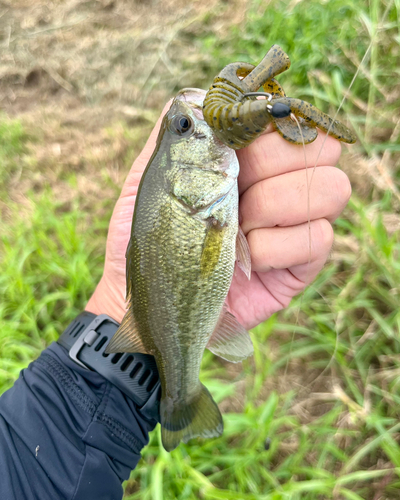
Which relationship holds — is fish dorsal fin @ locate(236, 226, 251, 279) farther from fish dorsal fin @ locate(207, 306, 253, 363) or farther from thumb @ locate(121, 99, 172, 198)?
thumb @ locate(121, 99, 172, 198)

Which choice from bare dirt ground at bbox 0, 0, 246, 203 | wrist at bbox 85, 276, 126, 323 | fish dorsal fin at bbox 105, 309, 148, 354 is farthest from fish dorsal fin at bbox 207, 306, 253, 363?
bare dirt ground at bbox 0, 0, 246, 203

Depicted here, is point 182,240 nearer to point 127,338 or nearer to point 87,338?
point 127,338

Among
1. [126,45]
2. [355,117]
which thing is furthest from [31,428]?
[126,45]

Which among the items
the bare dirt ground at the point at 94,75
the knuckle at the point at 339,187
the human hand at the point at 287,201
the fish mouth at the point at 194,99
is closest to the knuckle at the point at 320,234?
the human hand at the point at 287,201

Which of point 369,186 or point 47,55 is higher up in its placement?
point 47,55

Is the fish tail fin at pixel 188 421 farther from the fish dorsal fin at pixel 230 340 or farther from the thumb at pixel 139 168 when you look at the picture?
the thumb at pixel 139 168

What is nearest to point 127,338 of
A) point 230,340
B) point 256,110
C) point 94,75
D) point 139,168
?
point 230,340

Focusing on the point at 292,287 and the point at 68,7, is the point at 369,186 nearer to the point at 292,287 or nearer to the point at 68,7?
the point at 292,287
